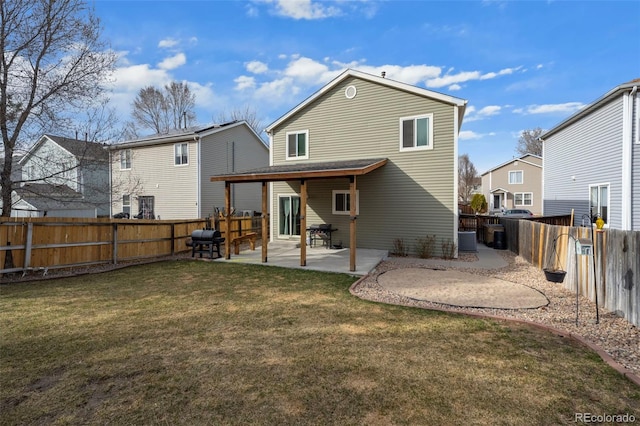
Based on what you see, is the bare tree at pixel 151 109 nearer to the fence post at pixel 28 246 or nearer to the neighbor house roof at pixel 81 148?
the neighbor house roof at pixel 81 148

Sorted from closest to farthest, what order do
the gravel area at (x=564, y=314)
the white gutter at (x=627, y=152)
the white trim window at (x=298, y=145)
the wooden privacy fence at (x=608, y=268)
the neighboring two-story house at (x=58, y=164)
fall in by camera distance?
1. the gravel area at (x=564, y=314)
2. the wooden privacy fence at (x=608, y=268)
3. the neighboring two-story house at (x=58, y=164)
4. the white gutter at (x=627, y=152)
5. the white trim window at (x=298, y=145)

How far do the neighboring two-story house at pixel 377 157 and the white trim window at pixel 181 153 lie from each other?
6.85 metres

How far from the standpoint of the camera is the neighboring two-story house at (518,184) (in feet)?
113

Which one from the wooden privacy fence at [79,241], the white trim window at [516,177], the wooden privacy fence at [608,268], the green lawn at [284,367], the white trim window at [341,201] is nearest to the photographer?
the green lawn at [284,367]

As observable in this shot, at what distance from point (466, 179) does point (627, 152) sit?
48061 mm

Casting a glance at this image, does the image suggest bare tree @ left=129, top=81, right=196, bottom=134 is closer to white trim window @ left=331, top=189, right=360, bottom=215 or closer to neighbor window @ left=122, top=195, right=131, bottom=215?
neighbor window @ left=122, top=195, right=131, bottom=215

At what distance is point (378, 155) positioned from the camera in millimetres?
11938

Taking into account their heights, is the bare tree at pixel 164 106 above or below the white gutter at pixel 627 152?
above

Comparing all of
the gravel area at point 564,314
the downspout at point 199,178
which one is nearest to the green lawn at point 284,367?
the gravel area at point 564,314

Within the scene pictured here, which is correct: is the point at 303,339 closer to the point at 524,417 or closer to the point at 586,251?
the point at 524,417

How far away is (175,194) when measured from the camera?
18.1m

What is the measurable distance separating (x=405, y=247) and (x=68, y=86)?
12.5 m

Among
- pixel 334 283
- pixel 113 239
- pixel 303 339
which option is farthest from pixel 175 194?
pixel 303 339

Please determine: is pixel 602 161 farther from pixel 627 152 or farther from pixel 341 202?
pixel 341 202
